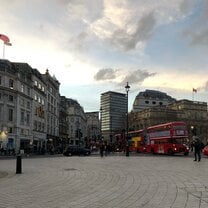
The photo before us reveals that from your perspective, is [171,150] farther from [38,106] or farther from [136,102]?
[136,102]

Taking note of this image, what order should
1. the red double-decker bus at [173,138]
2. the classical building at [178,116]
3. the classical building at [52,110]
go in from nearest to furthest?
the red double-decker bus at [173,138] → the classical building at [52,110] → the classical building at [178,116]

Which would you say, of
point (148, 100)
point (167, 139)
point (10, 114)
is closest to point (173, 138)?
point (167, 139)

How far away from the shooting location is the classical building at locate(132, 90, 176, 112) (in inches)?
6929

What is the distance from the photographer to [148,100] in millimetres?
178750

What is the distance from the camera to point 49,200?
478 inches

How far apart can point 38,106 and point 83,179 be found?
84469mm

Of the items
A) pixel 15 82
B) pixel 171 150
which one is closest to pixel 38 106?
pixel 15 82

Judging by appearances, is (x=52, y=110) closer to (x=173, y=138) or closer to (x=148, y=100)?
(x=148, y=100)

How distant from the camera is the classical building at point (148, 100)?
17600cm

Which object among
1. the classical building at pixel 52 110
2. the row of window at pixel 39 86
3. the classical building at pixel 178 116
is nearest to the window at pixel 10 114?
the row of window at pixel 39 86

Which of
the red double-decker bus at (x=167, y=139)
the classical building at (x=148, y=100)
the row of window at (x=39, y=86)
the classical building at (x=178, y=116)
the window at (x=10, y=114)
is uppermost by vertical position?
the classical building at (x=148, y=100)

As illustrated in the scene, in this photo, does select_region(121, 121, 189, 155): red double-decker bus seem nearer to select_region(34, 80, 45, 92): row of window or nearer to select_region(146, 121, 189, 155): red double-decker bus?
select_region(146, 121, 189, 155): red double-decker bus

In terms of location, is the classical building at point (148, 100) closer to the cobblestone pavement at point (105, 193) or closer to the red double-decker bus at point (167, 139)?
the red double-decker bus at point (167, 139)

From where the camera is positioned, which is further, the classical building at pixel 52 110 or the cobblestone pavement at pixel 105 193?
the classical building at pixel 52 110
